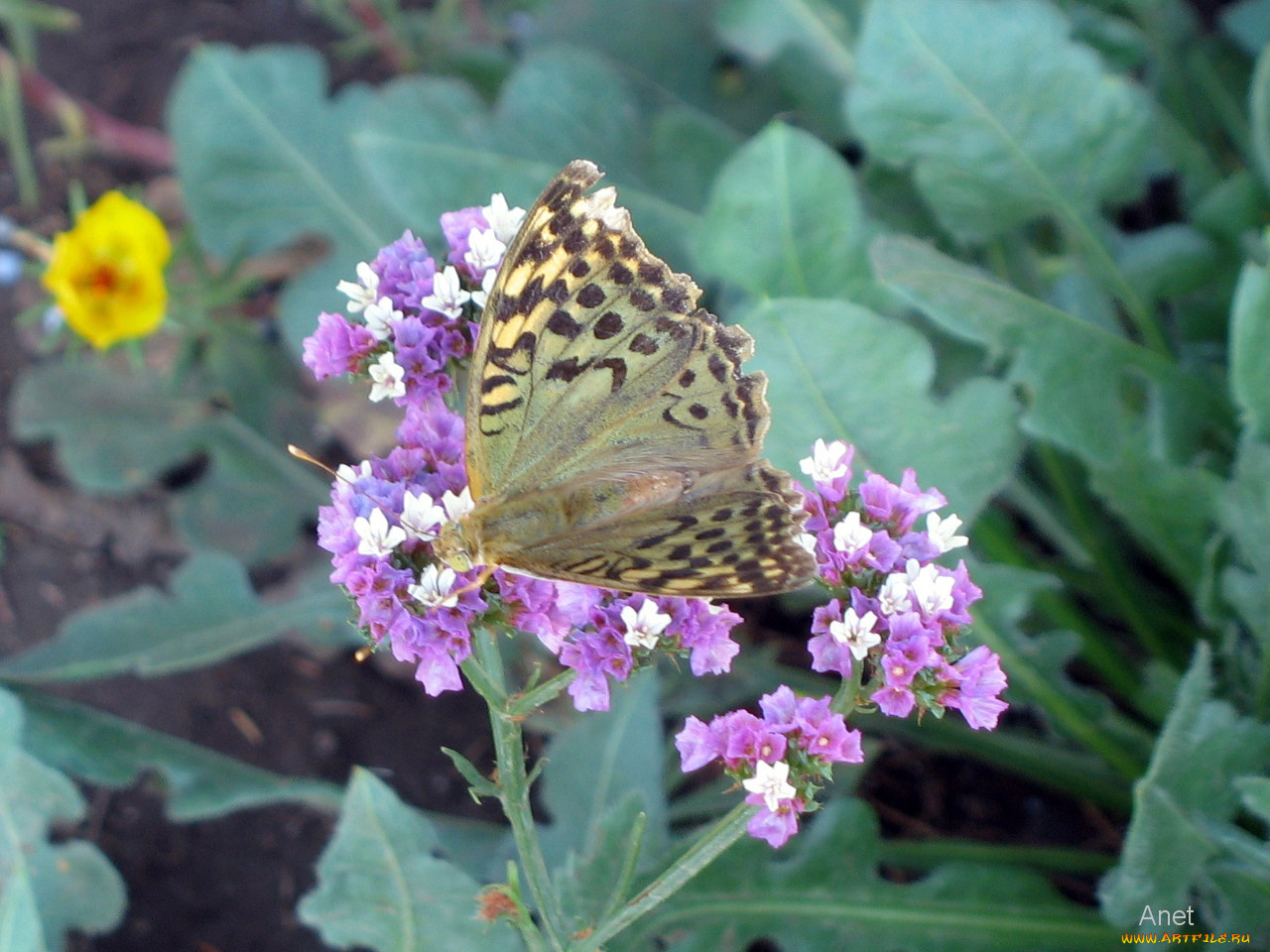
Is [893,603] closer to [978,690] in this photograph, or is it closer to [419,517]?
[978,690]

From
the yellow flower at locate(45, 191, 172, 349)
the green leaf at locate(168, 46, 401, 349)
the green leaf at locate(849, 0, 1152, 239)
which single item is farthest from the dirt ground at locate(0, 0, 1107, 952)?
the green leaf at locate(849, 0, 1152, 239)

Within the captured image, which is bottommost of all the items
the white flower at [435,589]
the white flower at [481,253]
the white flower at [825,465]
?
the white flower at [435,589]

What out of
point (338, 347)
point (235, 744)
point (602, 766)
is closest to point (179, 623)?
point (235, 744)

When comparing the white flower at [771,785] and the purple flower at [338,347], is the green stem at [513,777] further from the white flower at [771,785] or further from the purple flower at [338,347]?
the purple flower at [338,347]

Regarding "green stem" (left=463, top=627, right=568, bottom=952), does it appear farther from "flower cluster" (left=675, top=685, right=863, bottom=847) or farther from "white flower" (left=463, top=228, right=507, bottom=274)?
"white flower" (left=463, top=228, right=507, bottom=274)

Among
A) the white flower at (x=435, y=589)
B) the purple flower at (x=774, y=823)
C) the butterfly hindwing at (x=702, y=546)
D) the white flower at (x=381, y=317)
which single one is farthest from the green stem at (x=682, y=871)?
the white flower at (x=381, y=317)
